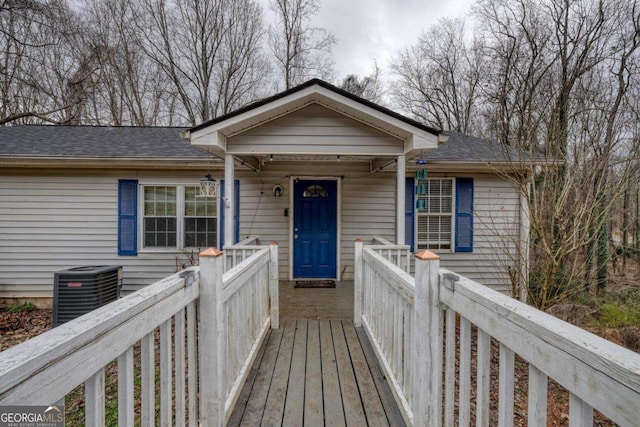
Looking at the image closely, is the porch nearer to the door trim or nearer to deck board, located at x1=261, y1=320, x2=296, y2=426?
deck board, located at x1=261, y1=320, x2=296, y2=426

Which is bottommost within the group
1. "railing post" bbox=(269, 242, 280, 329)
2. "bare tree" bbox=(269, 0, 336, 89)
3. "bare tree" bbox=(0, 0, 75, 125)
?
"railing post" bbox=(269, 242, 280, 329)

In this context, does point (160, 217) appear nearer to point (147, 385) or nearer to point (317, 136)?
point (317, 136)

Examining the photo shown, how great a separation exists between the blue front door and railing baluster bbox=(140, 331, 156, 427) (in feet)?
16.2

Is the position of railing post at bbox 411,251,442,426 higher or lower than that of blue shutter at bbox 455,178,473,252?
lower

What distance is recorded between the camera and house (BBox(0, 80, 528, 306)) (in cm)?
584

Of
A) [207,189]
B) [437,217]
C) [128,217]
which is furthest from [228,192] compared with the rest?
[437,217]

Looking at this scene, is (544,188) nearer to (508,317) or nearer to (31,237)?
(508,317)

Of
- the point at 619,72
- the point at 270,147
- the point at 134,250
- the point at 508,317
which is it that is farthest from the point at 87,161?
the point at 619,72

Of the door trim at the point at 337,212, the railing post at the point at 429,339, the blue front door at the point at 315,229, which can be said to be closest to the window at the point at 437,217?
the door trim at the point at 337,212

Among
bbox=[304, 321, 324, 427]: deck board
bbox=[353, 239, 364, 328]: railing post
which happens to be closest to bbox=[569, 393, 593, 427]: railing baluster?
bbox=[304, 321, 324, 427]: deck board

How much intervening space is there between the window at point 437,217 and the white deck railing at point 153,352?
14.3 ft

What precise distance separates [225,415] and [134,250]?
4.89 m
